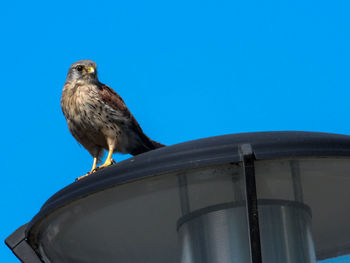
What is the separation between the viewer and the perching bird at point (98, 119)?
21.9ft

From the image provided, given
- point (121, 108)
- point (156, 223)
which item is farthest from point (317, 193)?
point (121, 108)

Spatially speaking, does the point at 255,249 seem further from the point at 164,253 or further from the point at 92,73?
the point at 92,73

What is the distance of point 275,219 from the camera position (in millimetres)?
2736

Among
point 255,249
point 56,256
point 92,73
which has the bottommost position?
point 255,249

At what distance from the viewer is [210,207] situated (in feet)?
9.09

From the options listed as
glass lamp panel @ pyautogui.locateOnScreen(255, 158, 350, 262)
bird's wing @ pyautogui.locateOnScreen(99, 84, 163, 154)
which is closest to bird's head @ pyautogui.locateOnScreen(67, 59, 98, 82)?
bird's wing @ pyautogui.locateOnScreen(99, 84, 163, 154)

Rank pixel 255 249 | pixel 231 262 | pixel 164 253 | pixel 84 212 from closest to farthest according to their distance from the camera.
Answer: pixel 255 249
pixel 231 262
pixel 84 212
pixel 164 253

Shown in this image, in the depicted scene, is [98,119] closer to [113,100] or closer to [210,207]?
[113,100]

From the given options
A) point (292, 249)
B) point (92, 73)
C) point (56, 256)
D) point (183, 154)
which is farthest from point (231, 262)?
point (92, 73)

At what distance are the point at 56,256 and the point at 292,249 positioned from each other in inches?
43.2

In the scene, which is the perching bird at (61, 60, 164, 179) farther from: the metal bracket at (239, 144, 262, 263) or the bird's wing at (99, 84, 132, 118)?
the metal bracket at (239, 144, 262, 263)

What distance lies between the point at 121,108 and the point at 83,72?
655mm

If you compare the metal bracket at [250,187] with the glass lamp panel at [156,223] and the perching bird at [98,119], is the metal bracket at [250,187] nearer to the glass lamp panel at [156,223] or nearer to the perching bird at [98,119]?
the glass lamp panel at [156,223]

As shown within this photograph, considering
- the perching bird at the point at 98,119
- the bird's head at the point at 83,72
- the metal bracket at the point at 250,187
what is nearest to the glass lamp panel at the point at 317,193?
the metal bracket at the point at 250,187
